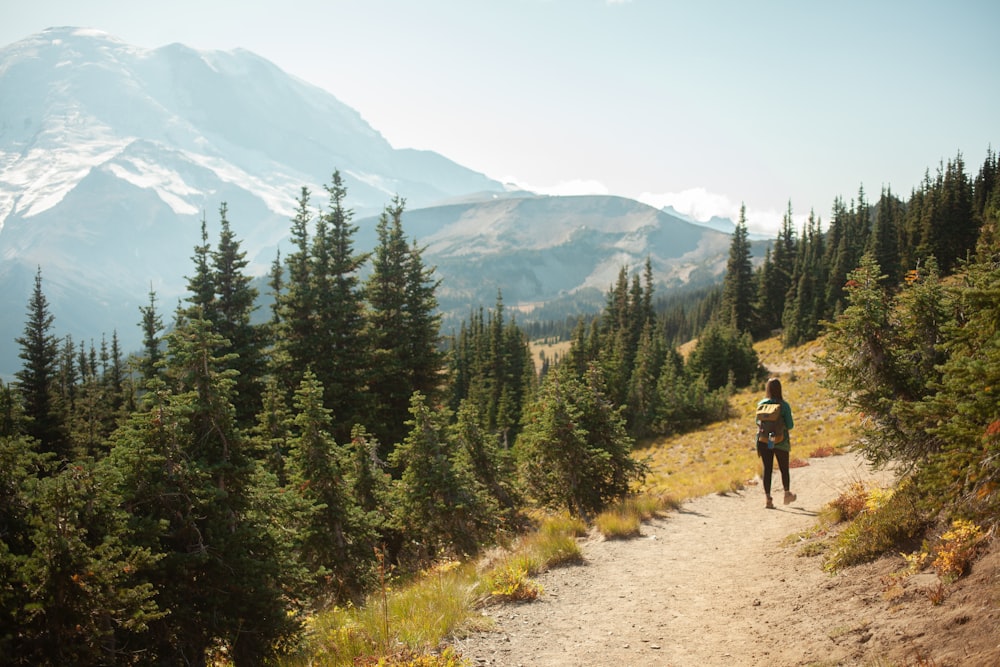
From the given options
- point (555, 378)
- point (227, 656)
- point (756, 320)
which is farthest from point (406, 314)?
point (756, 320)

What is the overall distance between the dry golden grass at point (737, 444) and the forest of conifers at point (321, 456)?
4.41 m

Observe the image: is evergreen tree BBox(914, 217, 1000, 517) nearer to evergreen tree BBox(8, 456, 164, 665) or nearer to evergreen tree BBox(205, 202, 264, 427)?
evergreen tree BBox(8, 456, 164, 665)

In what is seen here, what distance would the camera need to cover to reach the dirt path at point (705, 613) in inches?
185

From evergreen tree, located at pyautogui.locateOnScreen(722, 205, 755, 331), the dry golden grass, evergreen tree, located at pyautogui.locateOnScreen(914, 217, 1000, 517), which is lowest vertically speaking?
the dry golden grass

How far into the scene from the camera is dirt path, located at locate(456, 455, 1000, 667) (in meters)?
4.70

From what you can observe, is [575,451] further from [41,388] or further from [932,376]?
[41,388]

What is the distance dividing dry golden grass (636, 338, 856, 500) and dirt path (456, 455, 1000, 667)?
552 cm

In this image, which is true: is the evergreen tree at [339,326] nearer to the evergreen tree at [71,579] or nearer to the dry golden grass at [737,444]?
the dry golden grass at [737,444]

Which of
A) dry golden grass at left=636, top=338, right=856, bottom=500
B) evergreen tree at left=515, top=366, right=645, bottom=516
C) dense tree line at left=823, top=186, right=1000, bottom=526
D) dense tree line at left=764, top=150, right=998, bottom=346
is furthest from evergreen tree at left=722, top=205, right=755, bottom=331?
dense tree line at left=823, top=186, right=1000, bottom=526

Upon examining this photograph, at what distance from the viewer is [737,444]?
30.5 metres

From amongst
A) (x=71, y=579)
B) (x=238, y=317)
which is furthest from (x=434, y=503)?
(x=238, y=317)

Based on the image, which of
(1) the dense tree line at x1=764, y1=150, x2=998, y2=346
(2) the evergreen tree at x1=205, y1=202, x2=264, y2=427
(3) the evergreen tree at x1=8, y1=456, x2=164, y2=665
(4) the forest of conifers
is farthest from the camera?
(1) the dense tree line at x1=764, y1=150, x2=998, y2=346

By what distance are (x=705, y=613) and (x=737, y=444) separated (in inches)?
1076

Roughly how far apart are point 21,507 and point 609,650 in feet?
18.7
